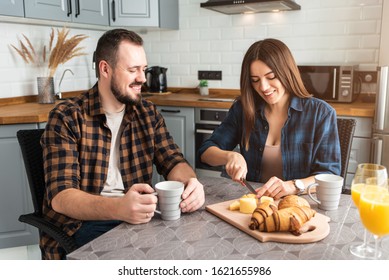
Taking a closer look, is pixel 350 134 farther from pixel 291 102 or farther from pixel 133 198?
pixel 133 198

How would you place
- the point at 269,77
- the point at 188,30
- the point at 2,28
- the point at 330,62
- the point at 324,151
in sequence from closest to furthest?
the point at 324,151
the point at 269,77
the point at 2,28
the point at 330,62
the point at 188,30

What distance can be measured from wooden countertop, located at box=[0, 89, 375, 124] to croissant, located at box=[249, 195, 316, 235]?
5.66ft

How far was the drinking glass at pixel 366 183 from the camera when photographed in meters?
0.91

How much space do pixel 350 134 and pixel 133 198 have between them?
100 cm

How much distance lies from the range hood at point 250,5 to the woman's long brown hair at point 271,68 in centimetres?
137

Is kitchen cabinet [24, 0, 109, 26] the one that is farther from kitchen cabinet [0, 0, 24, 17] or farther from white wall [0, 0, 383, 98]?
white wall [0, 0, 383, 98]

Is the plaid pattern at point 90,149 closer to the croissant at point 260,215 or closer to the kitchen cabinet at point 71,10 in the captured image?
the croissant at point 260,215

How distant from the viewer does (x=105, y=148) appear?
5.01ft

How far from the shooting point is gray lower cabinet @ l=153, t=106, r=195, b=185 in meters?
3.16

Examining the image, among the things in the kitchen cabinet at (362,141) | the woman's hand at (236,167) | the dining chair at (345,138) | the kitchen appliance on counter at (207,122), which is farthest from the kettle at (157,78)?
the woman's hand at (236,167)

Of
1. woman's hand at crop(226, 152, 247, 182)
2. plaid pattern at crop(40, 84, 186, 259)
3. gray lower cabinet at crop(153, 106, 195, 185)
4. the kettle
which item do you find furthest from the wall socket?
woman's hand at crop(226, 152, 247, 182)

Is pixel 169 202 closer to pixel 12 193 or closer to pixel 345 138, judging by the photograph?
pixel 345 138
